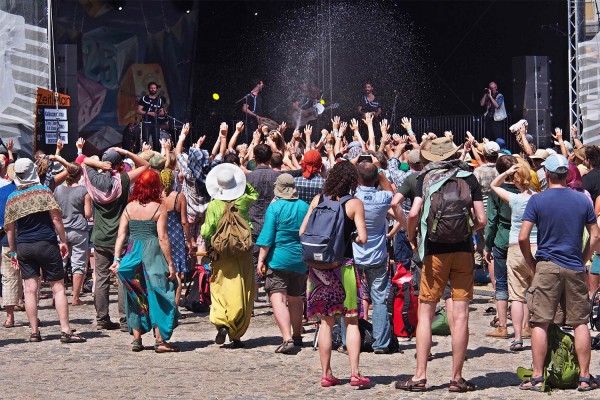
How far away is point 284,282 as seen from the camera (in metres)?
9.33

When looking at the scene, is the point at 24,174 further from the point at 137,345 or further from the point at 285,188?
the point at 285,188

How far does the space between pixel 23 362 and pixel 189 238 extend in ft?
7.86

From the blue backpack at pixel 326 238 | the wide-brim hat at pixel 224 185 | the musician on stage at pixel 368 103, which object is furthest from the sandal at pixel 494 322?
the musician on stage at pixel 368 103

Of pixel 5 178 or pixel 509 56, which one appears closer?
pixel 5 178

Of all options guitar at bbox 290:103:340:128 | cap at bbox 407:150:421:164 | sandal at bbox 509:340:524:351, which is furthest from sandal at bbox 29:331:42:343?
guitar at bbox 290:103:340:128

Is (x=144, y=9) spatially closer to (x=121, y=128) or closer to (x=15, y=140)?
(x=121, y=128)

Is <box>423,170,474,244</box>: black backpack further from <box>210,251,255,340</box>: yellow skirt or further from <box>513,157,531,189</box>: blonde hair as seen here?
<box>210,251,255,340</box>: yellow skirt

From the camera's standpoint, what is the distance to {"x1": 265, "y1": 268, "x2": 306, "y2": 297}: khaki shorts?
9.30m

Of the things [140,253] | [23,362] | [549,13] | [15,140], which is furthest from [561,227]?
[549,13]

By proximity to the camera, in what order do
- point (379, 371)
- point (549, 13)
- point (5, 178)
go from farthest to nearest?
point (549, 13) → point (5, 178) → point (379, 371)

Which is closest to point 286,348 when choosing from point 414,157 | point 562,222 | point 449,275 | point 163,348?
point 163,348

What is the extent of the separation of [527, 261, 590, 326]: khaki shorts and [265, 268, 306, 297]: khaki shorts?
8.03 feet

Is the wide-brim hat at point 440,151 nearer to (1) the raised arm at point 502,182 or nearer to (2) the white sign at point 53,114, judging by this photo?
(1) the raised arm at point 502,182

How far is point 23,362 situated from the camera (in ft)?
29.0
